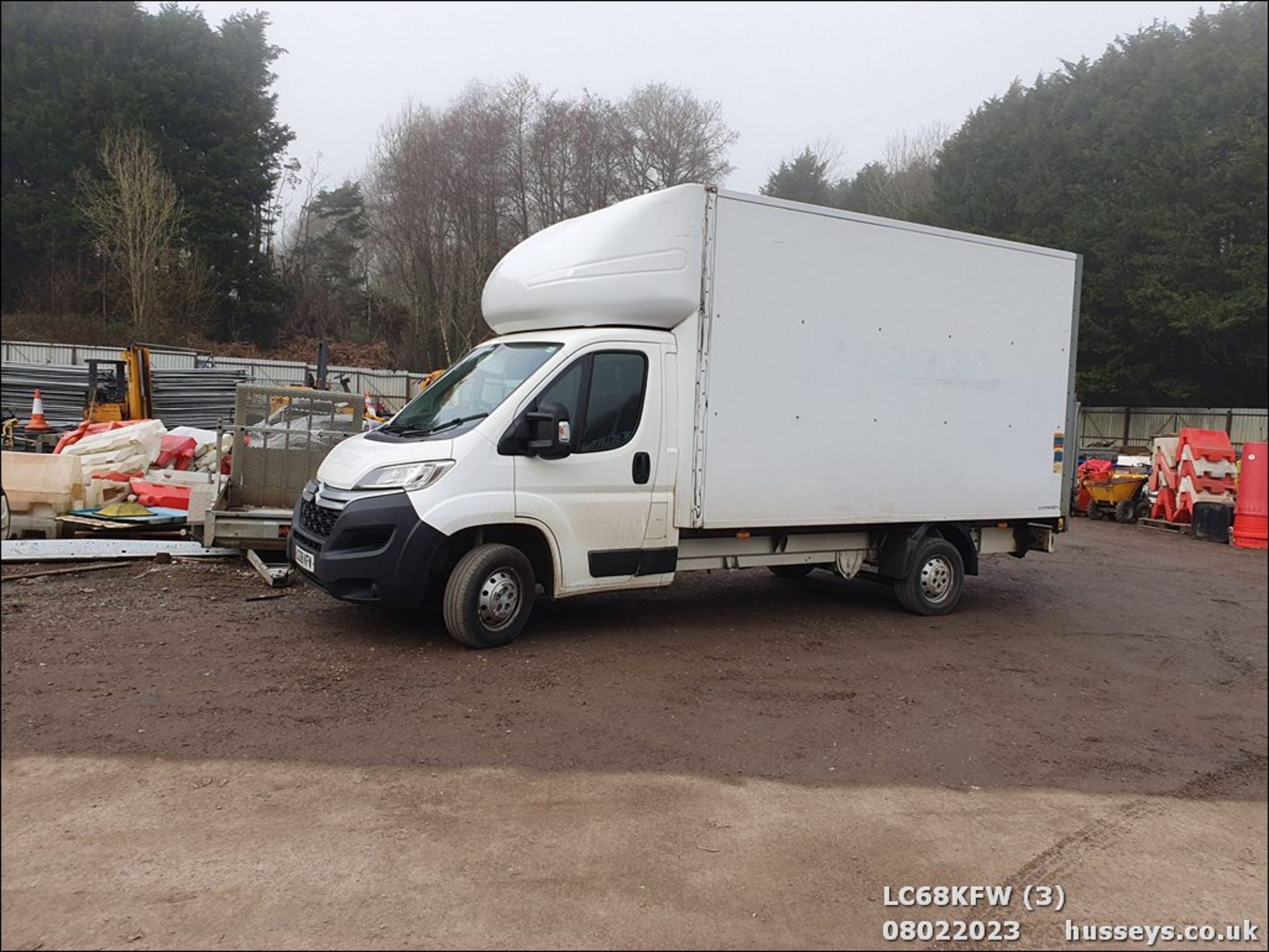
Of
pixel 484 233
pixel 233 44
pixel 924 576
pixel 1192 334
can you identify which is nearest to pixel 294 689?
pixel 233 44

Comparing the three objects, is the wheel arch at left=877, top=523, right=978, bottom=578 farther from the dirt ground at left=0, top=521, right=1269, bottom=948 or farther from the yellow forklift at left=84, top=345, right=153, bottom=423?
the yellow forklift at left=84, top=345, right=153, bottom=423

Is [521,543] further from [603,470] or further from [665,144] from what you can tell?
[665,144]

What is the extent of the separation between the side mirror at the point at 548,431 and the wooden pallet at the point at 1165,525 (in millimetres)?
14502

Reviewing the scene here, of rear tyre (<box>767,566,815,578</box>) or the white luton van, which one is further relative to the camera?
rear tyre (<box>767,566,815,578</box>)

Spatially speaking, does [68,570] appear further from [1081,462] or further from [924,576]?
[1081,462]

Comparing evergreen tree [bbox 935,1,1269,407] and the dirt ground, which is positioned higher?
evergreen tree [bbox 935,1,1269,407]

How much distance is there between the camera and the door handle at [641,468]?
22.2 ft

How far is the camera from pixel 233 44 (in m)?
2.75

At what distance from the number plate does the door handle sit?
241 centimetres

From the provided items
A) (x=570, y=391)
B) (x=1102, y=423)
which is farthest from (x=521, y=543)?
(x=1102, y=423)

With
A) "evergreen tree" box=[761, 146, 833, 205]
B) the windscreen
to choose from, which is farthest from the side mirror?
"evergreen tree" box=[761, 146, 833, 205]

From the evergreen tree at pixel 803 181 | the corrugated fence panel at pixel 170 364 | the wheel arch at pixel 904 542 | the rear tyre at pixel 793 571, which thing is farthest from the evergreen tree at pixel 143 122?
the evergreen tree at pixel 803 181

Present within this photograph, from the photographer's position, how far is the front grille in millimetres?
6355

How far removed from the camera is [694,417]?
6.85 m
